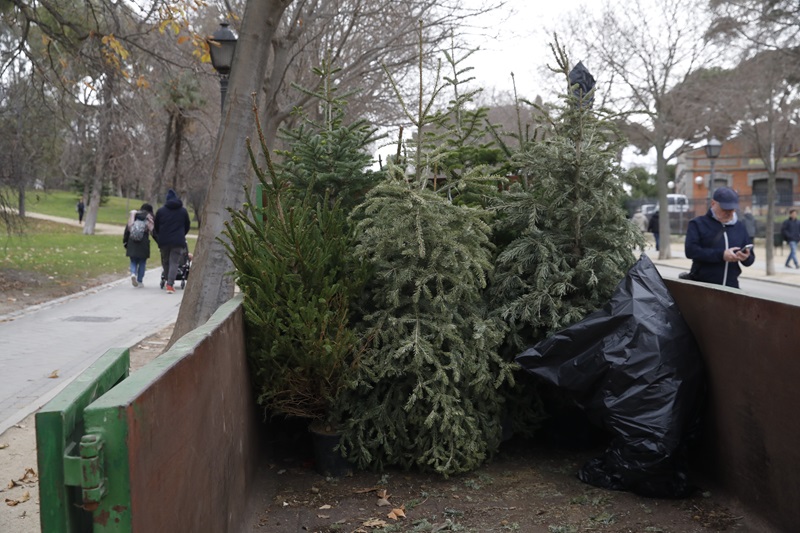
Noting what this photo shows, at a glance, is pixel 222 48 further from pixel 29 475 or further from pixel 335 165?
pixel 29 475

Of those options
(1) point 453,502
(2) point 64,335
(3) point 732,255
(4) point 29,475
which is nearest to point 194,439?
(1) point 453,502

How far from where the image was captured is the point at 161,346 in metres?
10.2

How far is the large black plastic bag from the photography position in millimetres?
4547

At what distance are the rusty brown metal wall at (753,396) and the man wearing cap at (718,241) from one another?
6.00ft

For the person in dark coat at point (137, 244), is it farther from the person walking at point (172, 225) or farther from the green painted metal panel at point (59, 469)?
the green painted metal panel at point (59, 469)

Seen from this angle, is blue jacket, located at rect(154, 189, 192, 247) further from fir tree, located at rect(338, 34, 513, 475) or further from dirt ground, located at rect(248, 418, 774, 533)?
fir tree, located at rect(338, 34, 513, 475)

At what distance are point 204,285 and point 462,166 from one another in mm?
3288

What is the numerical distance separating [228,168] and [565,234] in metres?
3.99

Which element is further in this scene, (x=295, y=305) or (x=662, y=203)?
(x=662, y=203)

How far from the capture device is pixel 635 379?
4582 mm

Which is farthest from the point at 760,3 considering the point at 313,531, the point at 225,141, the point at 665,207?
the point at 313,531

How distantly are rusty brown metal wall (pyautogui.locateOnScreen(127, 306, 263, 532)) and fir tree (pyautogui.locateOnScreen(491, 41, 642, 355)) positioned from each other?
1987 millimetres

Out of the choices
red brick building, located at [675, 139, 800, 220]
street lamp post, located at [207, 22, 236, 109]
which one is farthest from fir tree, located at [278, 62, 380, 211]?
red brick building, located at [675, 139, 800, 220]

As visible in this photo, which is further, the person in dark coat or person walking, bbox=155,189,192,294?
the person in dark coat
